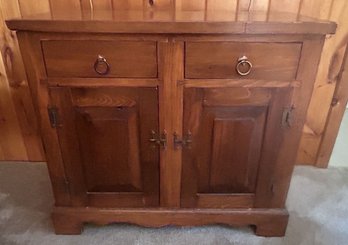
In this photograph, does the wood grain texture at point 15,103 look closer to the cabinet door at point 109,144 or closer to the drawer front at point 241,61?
the cabinet door at point 109,144

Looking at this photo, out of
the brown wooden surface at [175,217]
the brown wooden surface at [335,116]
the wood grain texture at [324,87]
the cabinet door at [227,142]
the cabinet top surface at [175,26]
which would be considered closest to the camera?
the cabinet top surface at [175,26]

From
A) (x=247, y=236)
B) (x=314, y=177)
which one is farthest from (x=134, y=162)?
(x=314, y=177)

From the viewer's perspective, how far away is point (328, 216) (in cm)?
134

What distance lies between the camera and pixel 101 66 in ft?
3.00

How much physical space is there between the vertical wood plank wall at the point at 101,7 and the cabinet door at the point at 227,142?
1.65 feet

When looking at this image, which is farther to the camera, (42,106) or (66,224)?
(66,224)

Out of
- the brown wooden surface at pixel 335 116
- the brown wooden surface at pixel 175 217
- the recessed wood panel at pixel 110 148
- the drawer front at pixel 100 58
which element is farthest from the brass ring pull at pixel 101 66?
the brown wooden surface at pixel 335 116

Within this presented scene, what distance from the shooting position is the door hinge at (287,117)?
3.22ft

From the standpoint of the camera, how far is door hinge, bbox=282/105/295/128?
38.6 inches

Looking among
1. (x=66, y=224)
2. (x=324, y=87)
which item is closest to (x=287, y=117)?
(x=324, y=87)

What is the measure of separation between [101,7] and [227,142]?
0.79m

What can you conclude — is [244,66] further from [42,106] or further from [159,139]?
[42,106]

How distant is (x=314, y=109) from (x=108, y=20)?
116cm

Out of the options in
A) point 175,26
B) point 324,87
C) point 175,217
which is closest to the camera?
point 175,26
